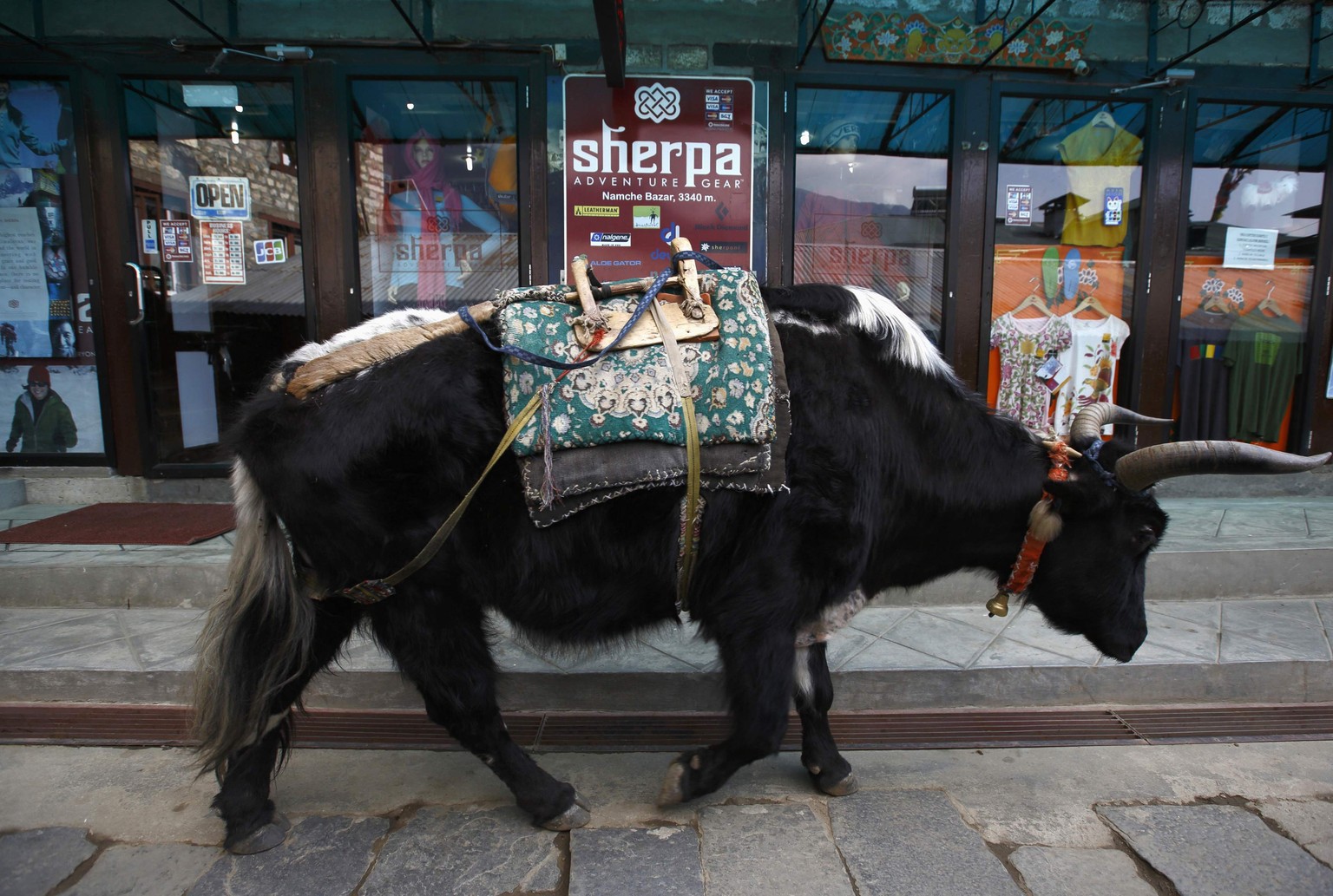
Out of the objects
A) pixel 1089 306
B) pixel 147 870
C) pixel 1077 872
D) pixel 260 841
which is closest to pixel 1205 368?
pixel 1089 306

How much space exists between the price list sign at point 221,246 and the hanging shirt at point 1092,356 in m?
6.37

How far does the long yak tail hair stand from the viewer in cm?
218

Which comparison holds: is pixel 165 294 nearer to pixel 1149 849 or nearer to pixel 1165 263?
pixel 1149 849

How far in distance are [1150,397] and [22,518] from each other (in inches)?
326

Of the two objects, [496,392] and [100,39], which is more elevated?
[100,39]

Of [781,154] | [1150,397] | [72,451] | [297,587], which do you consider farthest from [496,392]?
[1150,397]

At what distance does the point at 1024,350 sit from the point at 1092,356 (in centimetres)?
54

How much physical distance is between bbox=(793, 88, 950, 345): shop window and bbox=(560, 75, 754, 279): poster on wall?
60 cm

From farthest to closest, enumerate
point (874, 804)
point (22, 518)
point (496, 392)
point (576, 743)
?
point (22, 518) < point (576, 743) < point (874, 804) < point (496, 392)

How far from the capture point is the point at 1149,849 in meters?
2.25

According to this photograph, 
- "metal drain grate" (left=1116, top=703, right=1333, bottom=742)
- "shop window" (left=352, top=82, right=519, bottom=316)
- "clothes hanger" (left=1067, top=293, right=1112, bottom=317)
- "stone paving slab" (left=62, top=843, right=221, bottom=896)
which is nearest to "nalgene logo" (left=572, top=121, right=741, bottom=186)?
"shop window" (left=352, top=82, right=519, bottom=316)

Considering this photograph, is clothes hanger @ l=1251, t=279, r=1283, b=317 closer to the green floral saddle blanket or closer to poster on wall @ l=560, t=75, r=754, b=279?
poster on wall @ l=560, t=75, r=754, b=279

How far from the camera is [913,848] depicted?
2.24 m

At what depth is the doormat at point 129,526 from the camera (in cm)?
440
